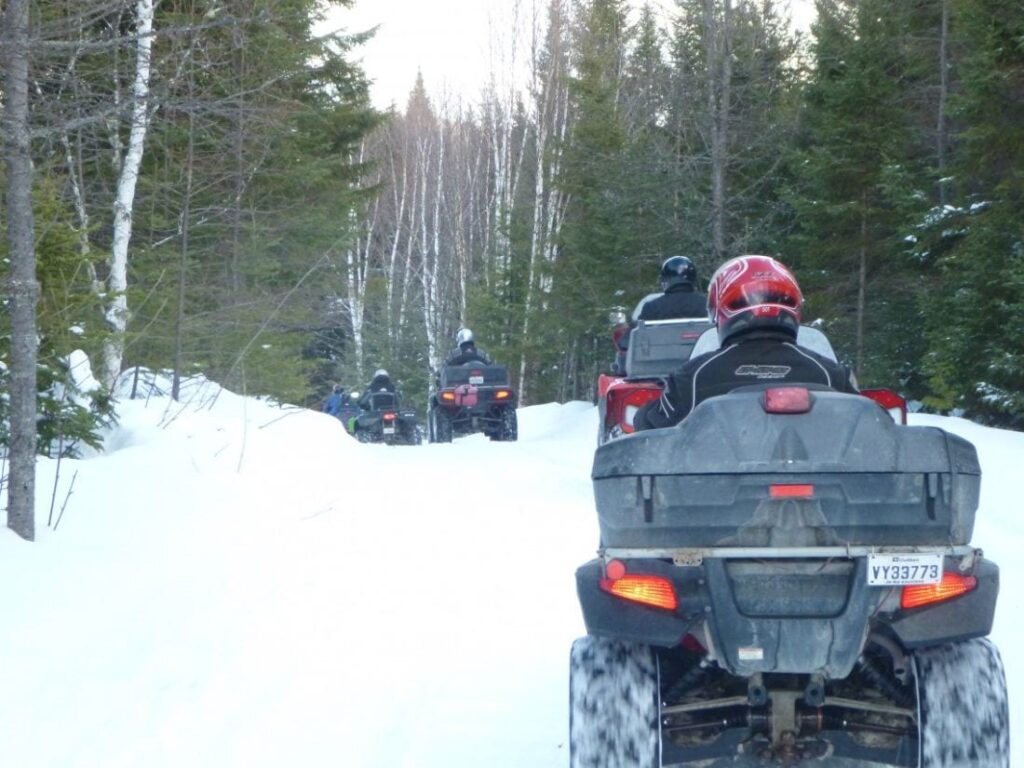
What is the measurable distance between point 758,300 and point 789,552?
1105mm

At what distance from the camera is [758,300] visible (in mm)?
3979

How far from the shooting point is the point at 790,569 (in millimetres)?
3168

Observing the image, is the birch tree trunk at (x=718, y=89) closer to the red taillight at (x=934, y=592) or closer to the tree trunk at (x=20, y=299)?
the tree trunk at (x=20, y=299)

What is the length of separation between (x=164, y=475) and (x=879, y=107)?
16470mm

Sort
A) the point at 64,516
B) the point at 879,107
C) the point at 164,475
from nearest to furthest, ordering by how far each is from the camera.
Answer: the point at 64,516 → the point at 164,475 → the point at 879,107

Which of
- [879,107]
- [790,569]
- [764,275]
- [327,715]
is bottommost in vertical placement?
[327,715]

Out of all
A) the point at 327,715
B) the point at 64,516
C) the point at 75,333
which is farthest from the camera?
the point at 75,333

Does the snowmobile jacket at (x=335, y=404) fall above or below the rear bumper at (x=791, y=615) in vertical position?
below

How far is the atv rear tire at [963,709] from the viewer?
3176mm

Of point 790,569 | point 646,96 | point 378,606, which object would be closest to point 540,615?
point 378,606

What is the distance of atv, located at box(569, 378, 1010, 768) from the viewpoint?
3.11m

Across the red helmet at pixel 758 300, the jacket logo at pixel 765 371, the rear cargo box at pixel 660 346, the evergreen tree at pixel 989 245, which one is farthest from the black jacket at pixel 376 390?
the jacket logo at pixel 765 371

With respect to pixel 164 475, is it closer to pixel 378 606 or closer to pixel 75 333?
pixel 75 333

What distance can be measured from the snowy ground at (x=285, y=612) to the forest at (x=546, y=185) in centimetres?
107
